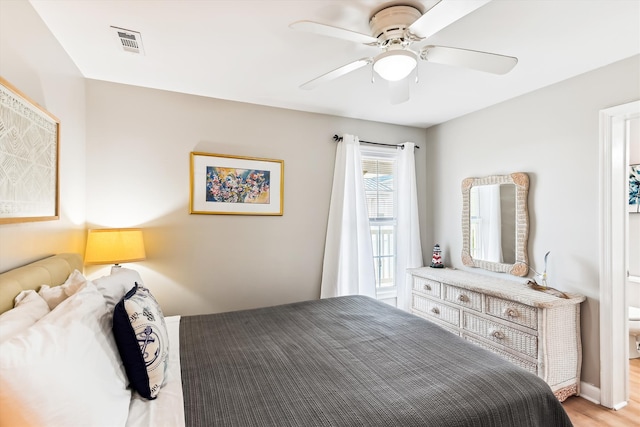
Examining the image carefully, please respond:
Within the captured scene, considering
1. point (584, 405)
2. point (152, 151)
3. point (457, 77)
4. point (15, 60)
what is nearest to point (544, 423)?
point (584, 405)

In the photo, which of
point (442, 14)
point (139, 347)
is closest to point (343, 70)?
point (442, 14)

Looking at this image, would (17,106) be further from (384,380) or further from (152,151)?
(384,380)

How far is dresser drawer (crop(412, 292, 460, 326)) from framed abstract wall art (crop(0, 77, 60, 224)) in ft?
10.1

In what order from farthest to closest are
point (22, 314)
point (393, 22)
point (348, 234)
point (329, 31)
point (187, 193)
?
1. point (348, 234)
2. point (187, 193)
3. point (393, 22)
4. point (329, 31)
5. point (22, 314)

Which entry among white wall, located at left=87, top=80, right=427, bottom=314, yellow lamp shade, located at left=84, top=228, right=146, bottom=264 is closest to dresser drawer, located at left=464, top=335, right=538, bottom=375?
white wall, located at left=87, top=80, right=427, bottom=314

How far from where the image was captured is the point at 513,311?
2.38 meters

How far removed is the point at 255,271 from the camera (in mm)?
2998

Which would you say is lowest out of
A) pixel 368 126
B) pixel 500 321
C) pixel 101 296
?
pixel 500 321

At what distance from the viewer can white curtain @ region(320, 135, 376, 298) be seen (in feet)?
10.7

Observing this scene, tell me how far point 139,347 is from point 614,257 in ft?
9.72

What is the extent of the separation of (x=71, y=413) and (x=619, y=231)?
10.3 ft

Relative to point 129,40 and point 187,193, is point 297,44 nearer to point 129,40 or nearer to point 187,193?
point 129,40

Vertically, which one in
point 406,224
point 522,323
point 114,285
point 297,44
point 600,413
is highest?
point 297,44

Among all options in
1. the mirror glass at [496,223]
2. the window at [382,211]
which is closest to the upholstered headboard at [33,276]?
the window at [382,211]
